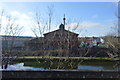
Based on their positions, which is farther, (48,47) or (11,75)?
(48,47)

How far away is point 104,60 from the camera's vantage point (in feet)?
34.7

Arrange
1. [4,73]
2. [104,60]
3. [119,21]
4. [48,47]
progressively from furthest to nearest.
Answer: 1. [104,60]
2. [119,21]
3. [48,47]
4. [4,73]

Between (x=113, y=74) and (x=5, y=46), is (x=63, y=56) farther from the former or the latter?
(x=5, y=46)

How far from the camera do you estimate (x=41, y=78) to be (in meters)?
3.73

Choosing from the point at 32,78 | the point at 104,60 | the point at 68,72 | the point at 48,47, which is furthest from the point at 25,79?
the point at 104,60

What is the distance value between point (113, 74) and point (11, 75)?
3133 millimetres

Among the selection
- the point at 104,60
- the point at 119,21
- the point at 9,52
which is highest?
the point at 119,21

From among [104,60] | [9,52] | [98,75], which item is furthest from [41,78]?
[104,60]

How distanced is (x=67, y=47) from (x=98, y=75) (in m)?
2.17

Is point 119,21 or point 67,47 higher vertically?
point 119,21

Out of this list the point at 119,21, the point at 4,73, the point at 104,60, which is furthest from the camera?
the point at 104,60

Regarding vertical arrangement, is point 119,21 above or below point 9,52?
above

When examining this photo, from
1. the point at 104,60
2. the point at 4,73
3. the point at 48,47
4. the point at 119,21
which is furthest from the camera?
the point at 104,60

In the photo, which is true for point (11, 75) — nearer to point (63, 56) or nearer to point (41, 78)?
point (41, 78)
